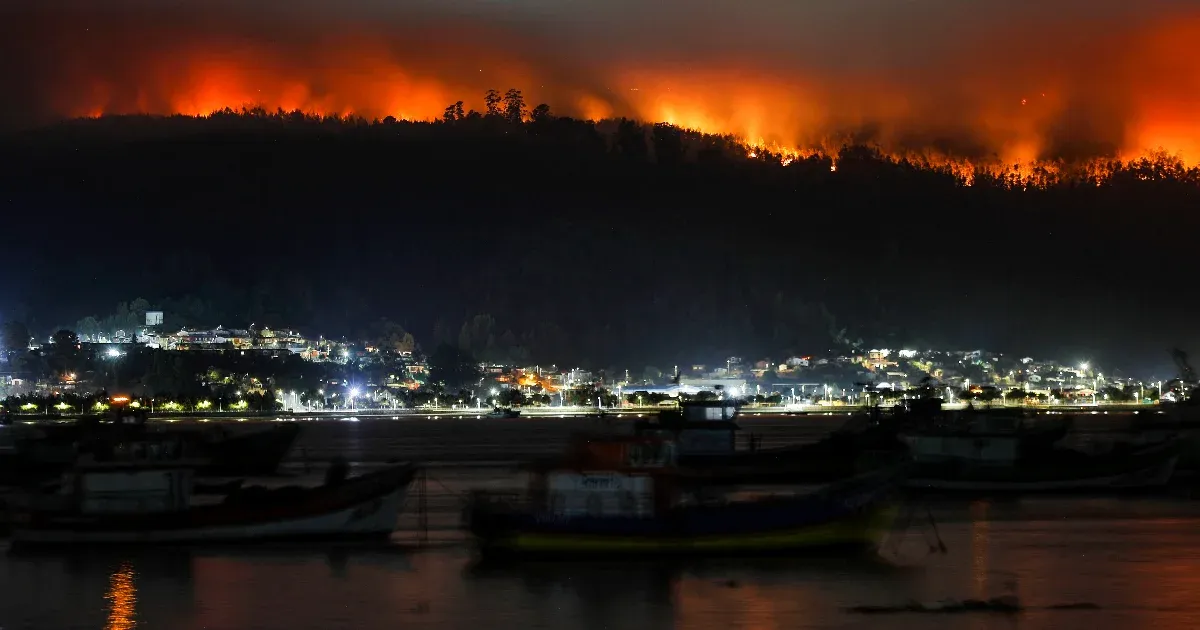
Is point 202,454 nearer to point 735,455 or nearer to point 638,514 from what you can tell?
point 735,455

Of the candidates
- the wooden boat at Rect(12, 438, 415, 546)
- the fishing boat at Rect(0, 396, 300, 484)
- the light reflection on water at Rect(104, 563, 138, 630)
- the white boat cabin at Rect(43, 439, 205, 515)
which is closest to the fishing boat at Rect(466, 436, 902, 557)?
the wooden boat at Rect(12, 438, 415, 546)

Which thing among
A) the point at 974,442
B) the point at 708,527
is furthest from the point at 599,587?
the point at 974,442

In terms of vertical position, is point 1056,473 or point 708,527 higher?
point 1056,473

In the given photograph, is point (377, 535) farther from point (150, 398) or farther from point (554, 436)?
point (150, 398)

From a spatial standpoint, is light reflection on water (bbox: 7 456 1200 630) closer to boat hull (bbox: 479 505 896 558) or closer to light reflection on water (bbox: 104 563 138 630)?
light reflection on water (bbox: 104 563 138 630)

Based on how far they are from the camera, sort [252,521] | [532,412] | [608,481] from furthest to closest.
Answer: [532,412] < [252,521] < [608,481]

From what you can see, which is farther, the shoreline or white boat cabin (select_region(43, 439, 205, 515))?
the shoreline

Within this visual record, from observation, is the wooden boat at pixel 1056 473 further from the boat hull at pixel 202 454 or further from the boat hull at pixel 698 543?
the boat hull at pixel 202 454
